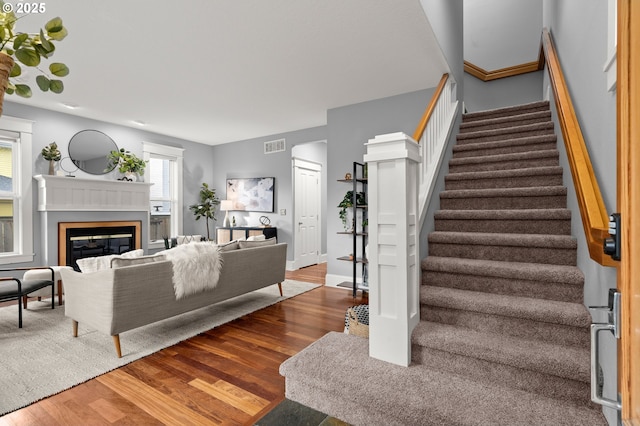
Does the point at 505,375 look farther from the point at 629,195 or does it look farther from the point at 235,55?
the point at 235,55

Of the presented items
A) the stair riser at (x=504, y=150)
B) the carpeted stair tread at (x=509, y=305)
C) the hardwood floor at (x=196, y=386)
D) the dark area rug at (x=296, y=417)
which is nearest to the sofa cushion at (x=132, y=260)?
the hardwood floor at (x=196, y=386)

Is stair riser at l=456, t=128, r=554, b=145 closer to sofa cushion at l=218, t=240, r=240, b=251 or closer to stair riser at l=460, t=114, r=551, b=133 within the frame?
stair riser at l=460, t=114, r=551, b=133

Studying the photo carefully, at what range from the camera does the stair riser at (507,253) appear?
2133mm

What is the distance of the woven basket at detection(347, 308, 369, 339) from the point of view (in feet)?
7.22

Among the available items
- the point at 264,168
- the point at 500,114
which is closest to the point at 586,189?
the point at 500,114

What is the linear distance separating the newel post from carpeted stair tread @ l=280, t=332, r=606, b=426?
0.48ft

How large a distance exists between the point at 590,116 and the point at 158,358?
335 centimetres

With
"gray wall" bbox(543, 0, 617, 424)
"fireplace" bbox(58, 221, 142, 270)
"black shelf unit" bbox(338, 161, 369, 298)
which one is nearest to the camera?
"gray wall" bbox(543, 0, 617, 424)

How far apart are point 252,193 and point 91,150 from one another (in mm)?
2825

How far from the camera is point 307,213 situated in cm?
684

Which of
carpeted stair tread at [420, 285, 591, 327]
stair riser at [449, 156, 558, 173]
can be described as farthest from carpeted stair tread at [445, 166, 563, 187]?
carpeted stair tread at [420, 285, 591, 327]

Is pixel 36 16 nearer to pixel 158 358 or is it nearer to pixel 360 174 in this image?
pixel 158 358

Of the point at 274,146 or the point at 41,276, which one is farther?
the point at 274,146

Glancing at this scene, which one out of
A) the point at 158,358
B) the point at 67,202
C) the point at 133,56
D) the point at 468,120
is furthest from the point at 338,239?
the point at 67,202
